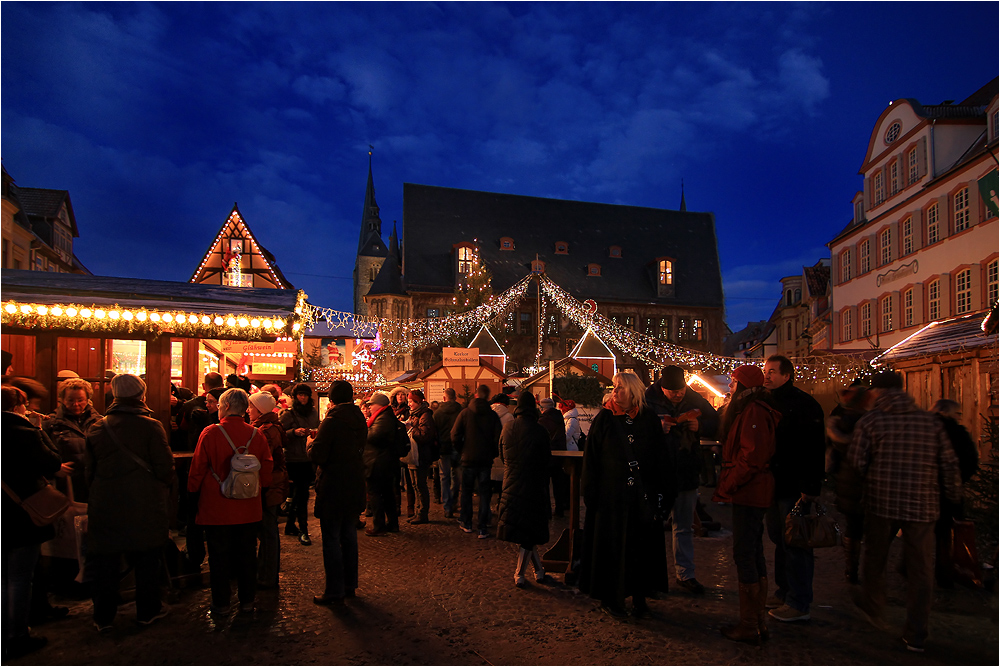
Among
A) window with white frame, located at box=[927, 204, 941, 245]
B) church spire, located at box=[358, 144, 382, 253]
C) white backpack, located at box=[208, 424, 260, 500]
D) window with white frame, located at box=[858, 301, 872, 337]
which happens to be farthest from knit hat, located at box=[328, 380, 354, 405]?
church spire, located at box=[358, 144, 382, 253]

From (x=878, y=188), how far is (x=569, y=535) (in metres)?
23.5

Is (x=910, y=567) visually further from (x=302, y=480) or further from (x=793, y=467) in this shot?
(x=302, y=480)

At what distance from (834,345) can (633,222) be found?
25.4m

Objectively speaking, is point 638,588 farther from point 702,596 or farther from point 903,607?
point 903,607

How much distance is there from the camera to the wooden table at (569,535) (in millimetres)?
6016

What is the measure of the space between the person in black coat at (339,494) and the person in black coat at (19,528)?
6.08ft

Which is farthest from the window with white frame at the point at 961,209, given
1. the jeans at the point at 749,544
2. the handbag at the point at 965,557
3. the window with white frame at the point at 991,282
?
the jeans at the point at 749,544

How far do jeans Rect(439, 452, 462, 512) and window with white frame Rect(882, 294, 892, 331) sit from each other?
19905 mm

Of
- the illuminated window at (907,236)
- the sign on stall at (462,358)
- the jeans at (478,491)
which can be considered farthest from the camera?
the illuminated window at (907,236)

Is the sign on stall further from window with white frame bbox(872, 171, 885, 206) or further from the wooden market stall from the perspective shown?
window with white frame bbox(872, 171, 885, 206)

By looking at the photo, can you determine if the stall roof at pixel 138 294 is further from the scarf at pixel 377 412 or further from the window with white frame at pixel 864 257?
the window with white frame at pixel 864 257

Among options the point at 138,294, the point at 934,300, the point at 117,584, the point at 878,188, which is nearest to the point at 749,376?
the point at 117,584

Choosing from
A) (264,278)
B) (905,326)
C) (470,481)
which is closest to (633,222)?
(905,326)

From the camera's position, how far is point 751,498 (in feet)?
13.8
